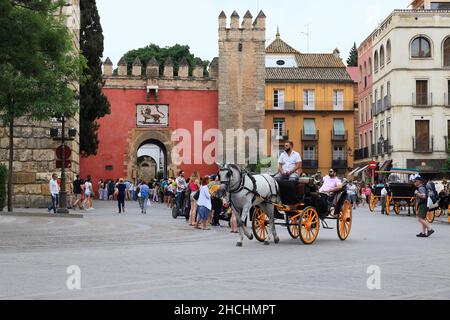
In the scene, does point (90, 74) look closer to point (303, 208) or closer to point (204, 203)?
point (204, 203)

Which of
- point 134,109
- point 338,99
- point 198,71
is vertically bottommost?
point 134,109

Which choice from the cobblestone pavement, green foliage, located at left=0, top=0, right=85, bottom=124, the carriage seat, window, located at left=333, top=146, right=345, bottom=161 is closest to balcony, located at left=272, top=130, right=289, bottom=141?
window, located at left=333, top=146, right=345, bottom=161

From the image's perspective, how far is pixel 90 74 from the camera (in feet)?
140

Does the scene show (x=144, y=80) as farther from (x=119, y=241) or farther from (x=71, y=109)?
(x=119, y=241)

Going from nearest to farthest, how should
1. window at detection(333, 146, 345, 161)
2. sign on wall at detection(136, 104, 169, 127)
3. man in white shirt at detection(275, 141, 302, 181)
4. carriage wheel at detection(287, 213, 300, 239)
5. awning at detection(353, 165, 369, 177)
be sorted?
man in white shirt at detection(275, 141, 302, 181), carriage wheel at detection(287, 213, 300, 239), sign on wall at detection(136, 104, 169, 127), awning at detection(353, 165, 369, 177), window at detection(333, 146, 345, 161)

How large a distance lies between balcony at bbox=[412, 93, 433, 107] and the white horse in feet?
128

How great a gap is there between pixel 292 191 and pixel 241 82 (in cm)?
3975

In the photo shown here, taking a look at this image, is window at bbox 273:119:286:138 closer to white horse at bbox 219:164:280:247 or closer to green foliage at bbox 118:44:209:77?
green foliage at bbox 118:44:209:77

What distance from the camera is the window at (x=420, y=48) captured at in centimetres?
5262

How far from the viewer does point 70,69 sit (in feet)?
85.5

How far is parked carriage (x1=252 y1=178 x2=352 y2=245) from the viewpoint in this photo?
593 inches

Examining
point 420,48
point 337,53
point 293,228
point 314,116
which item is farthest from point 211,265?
point 337,53

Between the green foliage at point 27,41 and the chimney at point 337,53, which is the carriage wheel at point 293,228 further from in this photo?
the chimney at point 337,53
